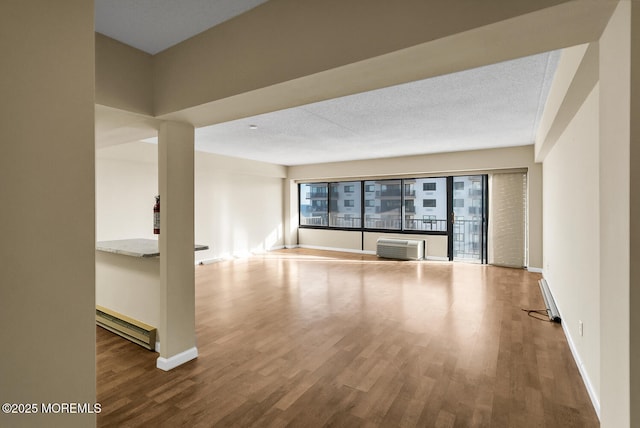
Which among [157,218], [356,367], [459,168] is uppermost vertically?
[459,168]

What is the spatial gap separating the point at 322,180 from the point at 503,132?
5025mm

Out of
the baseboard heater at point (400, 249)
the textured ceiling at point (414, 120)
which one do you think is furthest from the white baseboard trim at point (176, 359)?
the baseboard heater at point (400, 249)

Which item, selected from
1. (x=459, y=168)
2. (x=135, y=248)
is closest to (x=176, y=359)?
(x=135, y=248)

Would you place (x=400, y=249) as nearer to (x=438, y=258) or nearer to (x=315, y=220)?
(x=438, y=258)

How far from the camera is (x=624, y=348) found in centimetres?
116

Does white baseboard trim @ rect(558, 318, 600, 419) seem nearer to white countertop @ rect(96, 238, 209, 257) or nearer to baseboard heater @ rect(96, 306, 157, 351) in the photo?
white countertop @ rect(96, 238, 209, 257)

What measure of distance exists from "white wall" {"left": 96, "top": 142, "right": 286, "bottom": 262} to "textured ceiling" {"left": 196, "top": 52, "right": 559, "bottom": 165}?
0.87 metres

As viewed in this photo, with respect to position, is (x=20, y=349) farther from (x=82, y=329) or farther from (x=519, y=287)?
(x=519, y=287)

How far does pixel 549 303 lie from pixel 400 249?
3.77 m

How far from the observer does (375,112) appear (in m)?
4.07

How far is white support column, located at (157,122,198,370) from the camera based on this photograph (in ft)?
8.81

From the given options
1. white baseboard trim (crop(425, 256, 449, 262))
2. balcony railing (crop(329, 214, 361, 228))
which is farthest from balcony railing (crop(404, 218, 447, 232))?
balcony railing (crop(329, 214, 361, 228))

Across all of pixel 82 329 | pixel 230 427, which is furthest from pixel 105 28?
pixel 230 427

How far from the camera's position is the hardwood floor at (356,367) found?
2.14m
